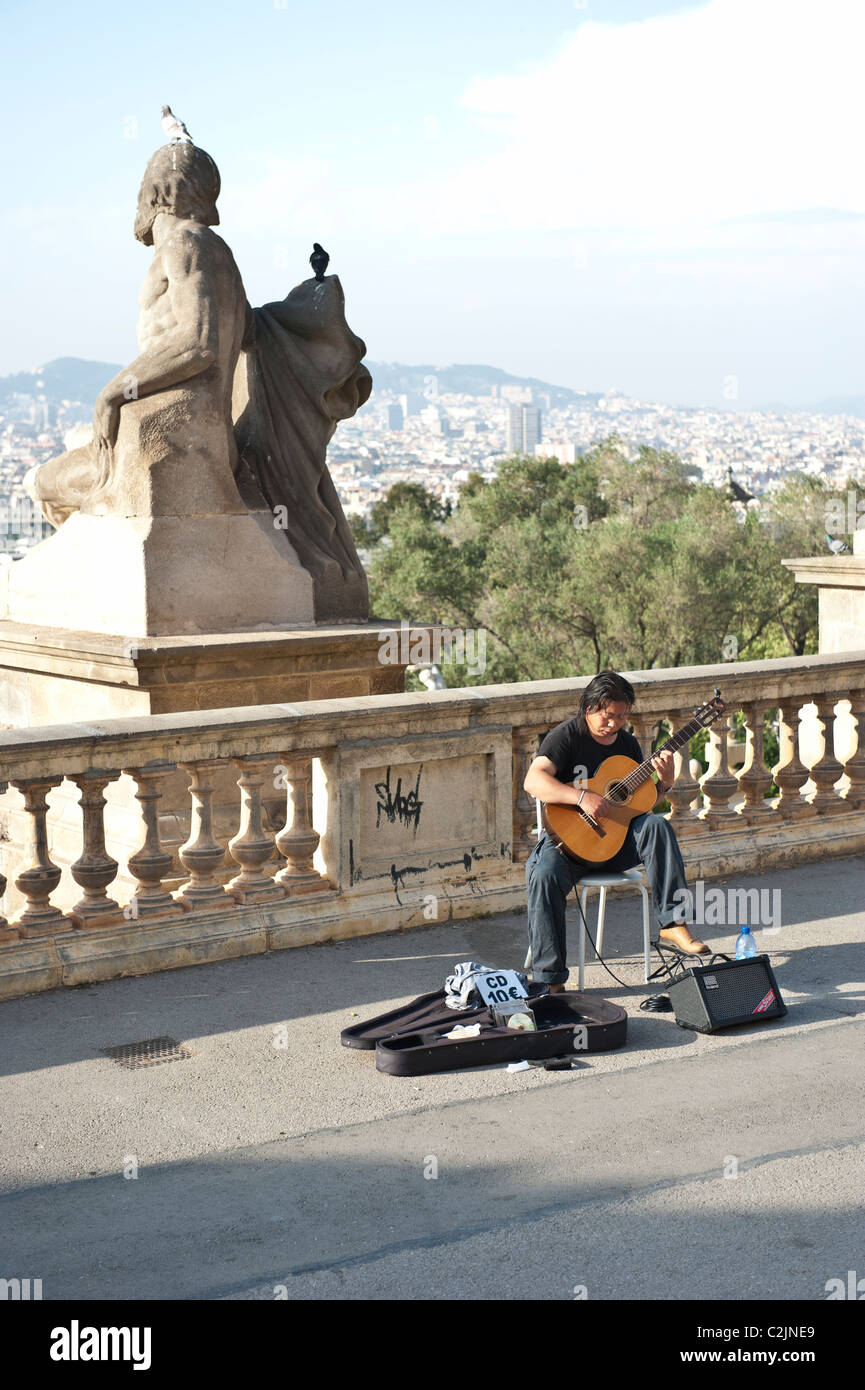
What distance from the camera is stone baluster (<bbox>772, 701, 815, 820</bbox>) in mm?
8336

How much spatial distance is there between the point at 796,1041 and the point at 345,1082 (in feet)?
5.30

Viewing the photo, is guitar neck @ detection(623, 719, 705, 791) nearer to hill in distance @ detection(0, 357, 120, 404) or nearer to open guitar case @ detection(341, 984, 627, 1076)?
open guitar case @ detection(341, 984, 627, 1076)

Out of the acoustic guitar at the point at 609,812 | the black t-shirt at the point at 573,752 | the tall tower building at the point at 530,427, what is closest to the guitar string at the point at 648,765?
the acoustic guitar at the point at 609,812

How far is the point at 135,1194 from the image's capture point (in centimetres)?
434

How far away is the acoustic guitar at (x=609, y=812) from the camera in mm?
6297

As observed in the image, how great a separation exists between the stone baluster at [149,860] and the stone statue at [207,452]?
81.7 inches

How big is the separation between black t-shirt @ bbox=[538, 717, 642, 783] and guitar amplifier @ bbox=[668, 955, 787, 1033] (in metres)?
0.99

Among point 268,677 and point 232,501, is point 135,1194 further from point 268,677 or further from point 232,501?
point 232,501

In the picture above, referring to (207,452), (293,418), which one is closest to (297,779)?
(207,452)

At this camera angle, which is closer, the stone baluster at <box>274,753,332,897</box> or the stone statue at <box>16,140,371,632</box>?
the stone baluster at <box>274,753,332,897</box>

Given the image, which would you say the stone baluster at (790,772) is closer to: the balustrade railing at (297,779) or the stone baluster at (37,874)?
the balustrade railing at (297,779)

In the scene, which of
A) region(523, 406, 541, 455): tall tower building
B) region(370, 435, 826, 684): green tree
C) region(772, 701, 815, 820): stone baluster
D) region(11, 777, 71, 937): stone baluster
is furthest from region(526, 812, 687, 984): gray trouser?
region(523, 406, 541, 455): tall tower building

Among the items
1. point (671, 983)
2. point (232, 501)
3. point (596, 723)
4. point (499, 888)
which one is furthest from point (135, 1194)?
point (232, 501)

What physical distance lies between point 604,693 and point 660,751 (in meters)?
0.35
